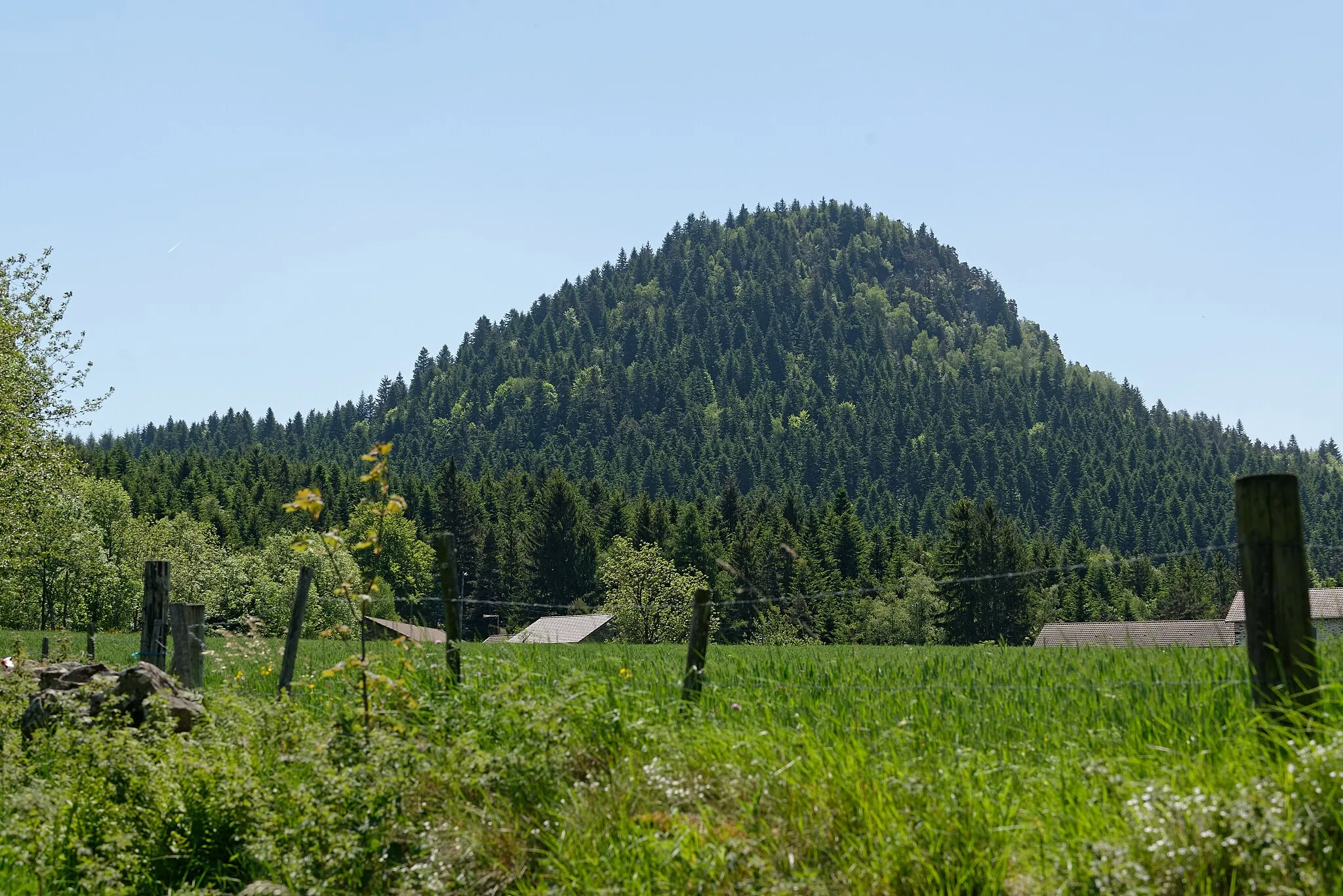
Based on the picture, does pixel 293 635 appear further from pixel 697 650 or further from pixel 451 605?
pixel 697 650

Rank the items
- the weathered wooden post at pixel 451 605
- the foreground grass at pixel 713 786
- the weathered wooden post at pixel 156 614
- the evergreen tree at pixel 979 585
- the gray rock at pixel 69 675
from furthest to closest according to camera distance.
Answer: the evergreen tree at pixel 979 585 → the weathered wooden post at pixel 156 614 → the gray rock at pixel 69 675 → the weathered wooden post at pixel 451 605 → the foreground grass at pixel 713 786

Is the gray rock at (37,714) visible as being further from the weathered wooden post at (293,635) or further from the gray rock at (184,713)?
the weathered wooden post at (293,635)

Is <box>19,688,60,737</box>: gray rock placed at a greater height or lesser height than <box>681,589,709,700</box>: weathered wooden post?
lesser

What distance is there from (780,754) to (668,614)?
255ft

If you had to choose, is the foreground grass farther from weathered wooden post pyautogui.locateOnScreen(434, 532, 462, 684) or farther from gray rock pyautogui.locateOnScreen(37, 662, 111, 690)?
gray rock pyautogui.locateOnScreen(37, 662, 111, 690)

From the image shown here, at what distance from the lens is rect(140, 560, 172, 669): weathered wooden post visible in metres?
13.4

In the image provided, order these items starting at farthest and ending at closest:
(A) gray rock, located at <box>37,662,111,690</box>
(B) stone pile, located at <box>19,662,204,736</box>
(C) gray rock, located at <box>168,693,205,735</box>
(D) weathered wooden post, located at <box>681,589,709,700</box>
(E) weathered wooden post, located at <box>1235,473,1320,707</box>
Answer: (A) gray rock, located at <box>37,662,111,690</box> → (C) gray rock, located at <box>168,693,205,735</box> → (B) stone pile, located at <box>19,662,204,736</box> → (D) weathered wooden post, located at <box>681,589,709,700</box> → (E) weathered wooden post, located at <box>1235,473,1320,707</box>

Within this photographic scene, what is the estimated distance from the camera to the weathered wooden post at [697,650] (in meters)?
8.56

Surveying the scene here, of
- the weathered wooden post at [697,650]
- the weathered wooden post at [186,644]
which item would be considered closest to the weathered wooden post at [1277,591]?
the weathered wooden post at [697,650]

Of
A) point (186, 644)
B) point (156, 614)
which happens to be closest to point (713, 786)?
point (186, 644)

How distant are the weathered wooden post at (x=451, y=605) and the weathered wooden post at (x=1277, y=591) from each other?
20.8 feet

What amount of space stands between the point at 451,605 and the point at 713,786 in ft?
13.9

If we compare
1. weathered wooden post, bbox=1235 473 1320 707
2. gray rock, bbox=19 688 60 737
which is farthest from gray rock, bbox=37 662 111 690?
weathered wooden post, bbox=1235 473 1320 707

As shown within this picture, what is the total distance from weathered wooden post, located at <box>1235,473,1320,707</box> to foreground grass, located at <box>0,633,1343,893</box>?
219mm
